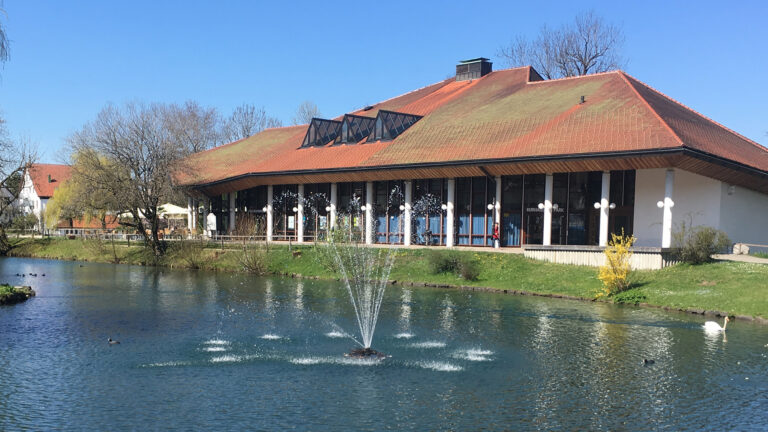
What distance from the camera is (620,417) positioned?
523 inches

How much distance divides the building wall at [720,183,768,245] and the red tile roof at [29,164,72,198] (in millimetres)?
87516

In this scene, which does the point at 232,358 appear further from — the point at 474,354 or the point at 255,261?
the point at 255,261

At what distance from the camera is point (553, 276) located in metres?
33.3

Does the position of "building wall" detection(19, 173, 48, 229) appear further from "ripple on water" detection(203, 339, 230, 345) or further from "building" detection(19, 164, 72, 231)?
"ripple on water" detection(203, 339, 230, 345)

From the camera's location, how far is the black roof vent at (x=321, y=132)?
5438 centimetres

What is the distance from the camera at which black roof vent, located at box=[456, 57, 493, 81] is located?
55281 millimetres

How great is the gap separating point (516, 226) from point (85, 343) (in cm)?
2913

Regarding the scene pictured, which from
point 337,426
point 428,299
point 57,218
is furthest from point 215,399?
point 57,218

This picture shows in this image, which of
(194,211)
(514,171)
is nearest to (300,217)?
(194,211)

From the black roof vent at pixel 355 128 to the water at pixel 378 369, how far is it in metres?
25.7

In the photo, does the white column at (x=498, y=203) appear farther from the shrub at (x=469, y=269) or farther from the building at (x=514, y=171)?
the shrub at (x=469, y=269)

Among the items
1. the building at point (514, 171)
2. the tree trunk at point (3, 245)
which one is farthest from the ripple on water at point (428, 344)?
the tree trunk at point (3, 245)

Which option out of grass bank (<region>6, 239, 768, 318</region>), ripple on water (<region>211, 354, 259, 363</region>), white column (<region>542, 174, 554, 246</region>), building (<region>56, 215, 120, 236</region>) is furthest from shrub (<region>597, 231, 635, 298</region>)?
building (<region>56, 215, 120, 236</region>)

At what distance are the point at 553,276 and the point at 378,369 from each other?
Answer: 61.4 feet
